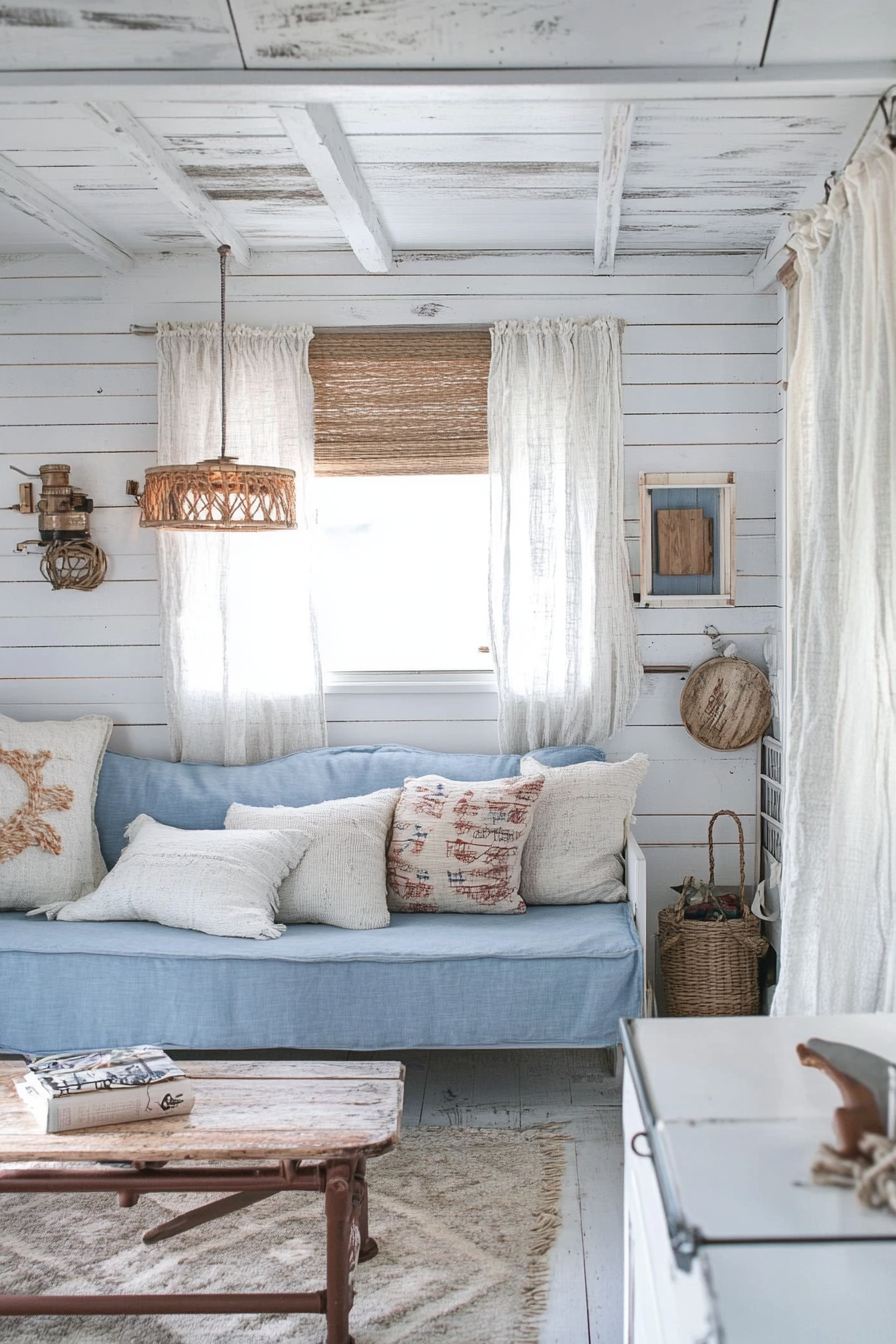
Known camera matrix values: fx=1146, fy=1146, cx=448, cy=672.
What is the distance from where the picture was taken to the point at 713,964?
336 cm

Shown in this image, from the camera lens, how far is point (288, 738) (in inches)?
147

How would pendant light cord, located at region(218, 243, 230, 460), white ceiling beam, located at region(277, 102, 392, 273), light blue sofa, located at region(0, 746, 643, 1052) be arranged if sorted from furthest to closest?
pendant light cord, located at region(218, 243, 230, 460)
light blue sofa, located at region(0, 746, 643, 1052)
white ceiling beam, located at region(277, 102, 392, 273)

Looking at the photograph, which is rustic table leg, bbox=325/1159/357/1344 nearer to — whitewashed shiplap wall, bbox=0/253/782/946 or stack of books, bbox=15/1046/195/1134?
stack of books, bbox=15/1046/195/1134

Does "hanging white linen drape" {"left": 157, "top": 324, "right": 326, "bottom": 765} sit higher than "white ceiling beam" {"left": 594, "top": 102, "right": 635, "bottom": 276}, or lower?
lower

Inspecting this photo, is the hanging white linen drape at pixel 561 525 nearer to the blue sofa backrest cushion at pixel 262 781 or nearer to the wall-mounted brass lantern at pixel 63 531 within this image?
the blue sofa backrest cushion at pixel 262 781

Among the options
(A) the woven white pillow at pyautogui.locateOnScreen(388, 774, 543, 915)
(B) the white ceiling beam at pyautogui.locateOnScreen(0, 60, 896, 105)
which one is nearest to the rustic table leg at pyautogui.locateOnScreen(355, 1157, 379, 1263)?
(A) the woven white pillow at pyautogui.locateOnScreen(388, 774, 543, 915)

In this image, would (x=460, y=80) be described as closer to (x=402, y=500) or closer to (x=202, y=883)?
(x=402, y=500)

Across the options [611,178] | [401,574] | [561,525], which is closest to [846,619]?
[611,178]

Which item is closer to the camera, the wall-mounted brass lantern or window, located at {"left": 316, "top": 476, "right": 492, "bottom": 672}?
the wall-mounted brass lantern

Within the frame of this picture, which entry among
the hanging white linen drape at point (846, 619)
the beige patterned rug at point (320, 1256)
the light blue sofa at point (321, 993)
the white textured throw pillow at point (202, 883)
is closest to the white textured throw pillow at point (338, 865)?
the white textured throw pillow at point (202, 883)

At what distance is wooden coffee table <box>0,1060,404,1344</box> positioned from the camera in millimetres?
1943

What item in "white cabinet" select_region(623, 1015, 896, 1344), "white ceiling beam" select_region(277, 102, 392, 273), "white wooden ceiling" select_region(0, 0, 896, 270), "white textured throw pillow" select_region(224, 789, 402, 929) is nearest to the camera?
"white cabinet" select_region(623, 1015, 896, 1344)

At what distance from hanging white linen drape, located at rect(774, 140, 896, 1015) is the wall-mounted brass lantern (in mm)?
2294

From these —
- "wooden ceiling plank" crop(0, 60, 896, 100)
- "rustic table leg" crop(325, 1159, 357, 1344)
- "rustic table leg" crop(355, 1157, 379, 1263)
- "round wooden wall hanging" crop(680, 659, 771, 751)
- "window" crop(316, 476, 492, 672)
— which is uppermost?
"wooden ceiling plank" crop(0, 60, 896, 100)
